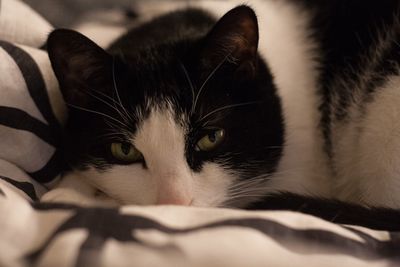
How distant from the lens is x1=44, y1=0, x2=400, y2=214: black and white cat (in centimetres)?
86

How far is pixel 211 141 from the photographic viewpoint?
0.88m

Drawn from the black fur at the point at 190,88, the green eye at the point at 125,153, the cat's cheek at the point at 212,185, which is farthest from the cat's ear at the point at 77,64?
the cat's cheek at the point at 212,185

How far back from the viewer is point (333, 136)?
113cm

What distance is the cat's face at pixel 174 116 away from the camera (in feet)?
2.77

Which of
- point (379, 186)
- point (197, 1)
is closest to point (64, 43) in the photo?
point (197, 1)

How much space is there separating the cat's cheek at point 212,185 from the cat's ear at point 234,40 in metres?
0.20

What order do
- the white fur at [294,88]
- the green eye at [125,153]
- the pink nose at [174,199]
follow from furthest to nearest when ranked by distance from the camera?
the white fur at [294,88] → the green eye at [125,153] → the pink nose at [174,199]

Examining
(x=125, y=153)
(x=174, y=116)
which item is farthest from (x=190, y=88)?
(x=125, y=153)

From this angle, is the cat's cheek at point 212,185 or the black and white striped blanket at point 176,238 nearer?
the black and white striped blanket at point 176,238

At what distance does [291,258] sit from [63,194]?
1.50 feet

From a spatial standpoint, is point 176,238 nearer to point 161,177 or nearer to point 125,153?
point 161,177

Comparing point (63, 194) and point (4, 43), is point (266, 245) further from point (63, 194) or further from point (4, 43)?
point (4, 43)

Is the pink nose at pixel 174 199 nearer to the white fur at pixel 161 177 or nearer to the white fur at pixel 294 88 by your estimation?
the white fur at pixel 161 177

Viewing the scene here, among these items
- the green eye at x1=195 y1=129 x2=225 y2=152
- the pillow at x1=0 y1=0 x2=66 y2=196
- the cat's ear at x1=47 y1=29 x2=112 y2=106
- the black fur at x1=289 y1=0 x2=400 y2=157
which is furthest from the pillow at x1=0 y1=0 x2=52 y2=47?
the black fur at x1=289 y1=0 x2=400 y2=157
